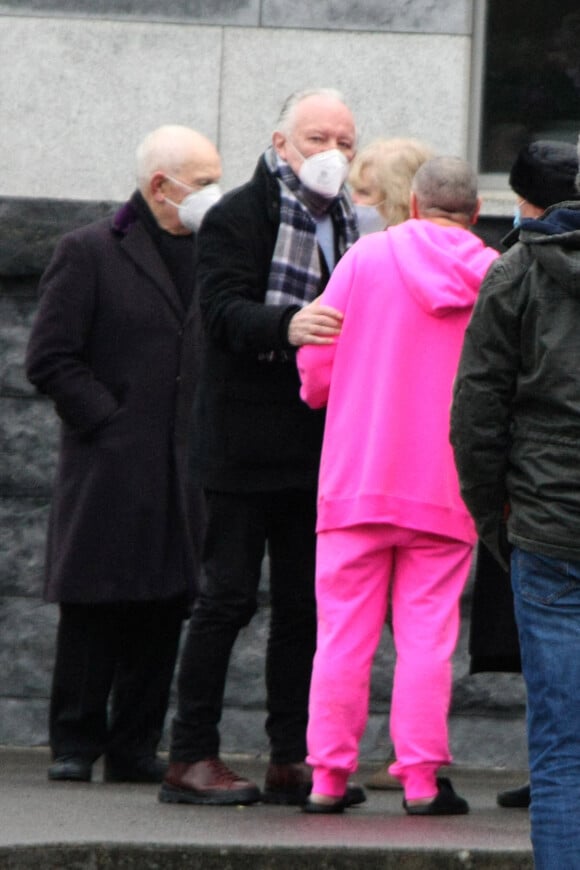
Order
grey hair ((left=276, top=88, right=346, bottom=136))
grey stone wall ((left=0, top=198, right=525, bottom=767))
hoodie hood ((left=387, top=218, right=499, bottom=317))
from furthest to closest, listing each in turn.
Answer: grey stone wall ((left=0, top=198, right=525, bottom=767))
grey hair ((left=276, top=88, right=346, bottom=136))
hoodie hood ((left=387, top=218, right=499, bottom=317))

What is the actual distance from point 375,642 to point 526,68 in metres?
2.75

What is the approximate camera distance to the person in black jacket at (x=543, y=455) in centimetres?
399

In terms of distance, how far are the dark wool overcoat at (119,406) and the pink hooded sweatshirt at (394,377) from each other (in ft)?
3.24

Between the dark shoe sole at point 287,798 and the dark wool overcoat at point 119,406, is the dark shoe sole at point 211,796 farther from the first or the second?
the dark wool overcoat at point 119,406

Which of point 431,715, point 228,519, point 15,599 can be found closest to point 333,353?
point 228,519

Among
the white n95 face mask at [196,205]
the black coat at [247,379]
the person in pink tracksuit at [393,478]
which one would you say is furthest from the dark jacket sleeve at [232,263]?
the white n95 face mask at [196,205]

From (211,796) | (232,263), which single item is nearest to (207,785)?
(211,796)

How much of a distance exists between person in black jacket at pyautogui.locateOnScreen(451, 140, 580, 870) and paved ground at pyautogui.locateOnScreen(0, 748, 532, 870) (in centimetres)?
66

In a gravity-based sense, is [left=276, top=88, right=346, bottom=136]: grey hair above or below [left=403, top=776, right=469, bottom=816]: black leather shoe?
above

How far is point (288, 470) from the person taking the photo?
5289 millimetres

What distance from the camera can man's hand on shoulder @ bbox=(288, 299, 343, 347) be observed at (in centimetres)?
502

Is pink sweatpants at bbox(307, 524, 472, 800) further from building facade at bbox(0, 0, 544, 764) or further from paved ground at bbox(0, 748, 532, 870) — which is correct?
building facade at bbox(0, 0, 544, 764)

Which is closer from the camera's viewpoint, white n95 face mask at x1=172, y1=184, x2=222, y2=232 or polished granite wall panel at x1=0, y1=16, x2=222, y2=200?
white n95 face mask at x1=172, y1=184, x2=222, y2=232

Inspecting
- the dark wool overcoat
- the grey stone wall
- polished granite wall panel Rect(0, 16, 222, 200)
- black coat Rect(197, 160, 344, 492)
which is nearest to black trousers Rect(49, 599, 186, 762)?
the dark wool overcoat
